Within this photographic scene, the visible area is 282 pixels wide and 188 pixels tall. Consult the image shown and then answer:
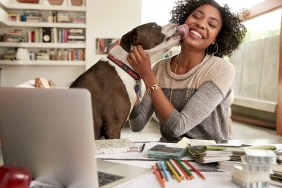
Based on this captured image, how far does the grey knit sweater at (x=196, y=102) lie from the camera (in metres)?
1.55

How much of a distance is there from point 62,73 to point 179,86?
16.4 feet

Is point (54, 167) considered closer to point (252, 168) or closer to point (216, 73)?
point (252, 168)

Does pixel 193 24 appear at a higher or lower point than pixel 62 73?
higher

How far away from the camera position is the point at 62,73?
6.45 meters

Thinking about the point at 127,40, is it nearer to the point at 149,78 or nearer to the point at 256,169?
the point at 149,78

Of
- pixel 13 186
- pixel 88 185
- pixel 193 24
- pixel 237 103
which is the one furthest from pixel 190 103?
pixel 237 103

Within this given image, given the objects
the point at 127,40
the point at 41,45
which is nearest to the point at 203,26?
the point at 127,40

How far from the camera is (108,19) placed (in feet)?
20.6

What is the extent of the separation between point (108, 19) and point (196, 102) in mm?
5015

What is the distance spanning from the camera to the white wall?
20.5ft

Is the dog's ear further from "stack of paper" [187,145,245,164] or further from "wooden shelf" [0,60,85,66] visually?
"wooden shelf" [0,60,85,66]

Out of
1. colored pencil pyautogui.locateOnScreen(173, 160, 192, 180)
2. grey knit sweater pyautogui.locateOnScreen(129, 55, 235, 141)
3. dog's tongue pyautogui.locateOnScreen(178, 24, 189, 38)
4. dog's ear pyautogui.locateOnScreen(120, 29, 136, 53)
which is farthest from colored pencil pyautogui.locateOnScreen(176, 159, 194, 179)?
dog's tongue pyautogui.locateOnScreen(178, 24, 189, 38)

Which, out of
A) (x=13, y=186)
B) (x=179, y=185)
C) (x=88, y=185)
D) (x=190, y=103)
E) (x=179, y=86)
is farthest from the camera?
(x=179, y=86)

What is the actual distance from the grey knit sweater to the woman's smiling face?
101 mm
